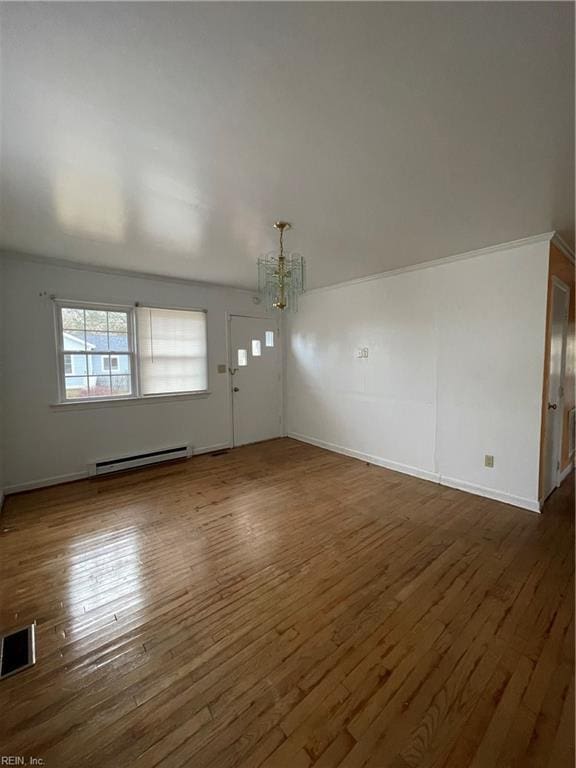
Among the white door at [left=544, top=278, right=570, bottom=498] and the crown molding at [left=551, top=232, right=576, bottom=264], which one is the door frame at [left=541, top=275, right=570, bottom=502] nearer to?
the white door at [left=544, top=278, right=570, bottom=498]

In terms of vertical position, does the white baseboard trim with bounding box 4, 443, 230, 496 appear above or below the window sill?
below

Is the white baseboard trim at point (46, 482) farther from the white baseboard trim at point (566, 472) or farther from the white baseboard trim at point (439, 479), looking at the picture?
the white baseboard trim at point (566, 472)

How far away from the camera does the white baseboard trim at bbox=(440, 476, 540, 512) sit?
292 centimetres

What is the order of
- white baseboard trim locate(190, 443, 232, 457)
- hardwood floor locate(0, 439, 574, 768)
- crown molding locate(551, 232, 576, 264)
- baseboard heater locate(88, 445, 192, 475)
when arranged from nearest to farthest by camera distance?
1. hardwood floor locate(0, 439, 574, 768)
2. crown molding locate(551, 232, 576, 264)
3. baseboard heater locate(88, 445, 192, 475)
4. white baseboard trim locate(190, 443, 232, 457)

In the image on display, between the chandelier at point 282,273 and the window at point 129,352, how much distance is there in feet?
4.81

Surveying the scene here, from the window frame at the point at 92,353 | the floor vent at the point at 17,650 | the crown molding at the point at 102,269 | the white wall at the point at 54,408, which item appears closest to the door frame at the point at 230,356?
the crown molding at the point at 102,269

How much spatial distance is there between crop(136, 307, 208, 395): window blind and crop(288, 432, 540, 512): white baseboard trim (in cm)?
229

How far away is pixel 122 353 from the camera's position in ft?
13.2

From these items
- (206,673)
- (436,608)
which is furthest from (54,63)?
(436,608)

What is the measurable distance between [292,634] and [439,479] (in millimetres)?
2607

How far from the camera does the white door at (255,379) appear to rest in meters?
5.07

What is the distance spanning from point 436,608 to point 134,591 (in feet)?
6.09

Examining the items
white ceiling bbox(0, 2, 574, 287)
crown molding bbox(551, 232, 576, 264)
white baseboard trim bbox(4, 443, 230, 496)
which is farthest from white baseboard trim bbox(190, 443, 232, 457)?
crown molding bbox(551, 232, 576, 264)

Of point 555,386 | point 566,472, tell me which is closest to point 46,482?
point 555,386
